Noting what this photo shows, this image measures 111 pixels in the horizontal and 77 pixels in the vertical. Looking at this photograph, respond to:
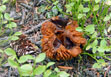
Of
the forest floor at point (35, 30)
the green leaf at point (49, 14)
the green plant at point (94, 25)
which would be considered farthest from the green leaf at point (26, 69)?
the green leaf at point (49, 14)

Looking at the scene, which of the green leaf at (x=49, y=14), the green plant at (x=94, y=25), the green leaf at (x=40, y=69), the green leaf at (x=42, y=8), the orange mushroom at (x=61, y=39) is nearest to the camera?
the green leaf at (x=40, y=69)

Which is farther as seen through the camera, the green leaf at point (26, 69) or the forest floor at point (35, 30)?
the forest floor at point (35, 30)

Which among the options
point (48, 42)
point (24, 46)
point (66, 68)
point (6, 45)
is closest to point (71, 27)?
point (48, 42)

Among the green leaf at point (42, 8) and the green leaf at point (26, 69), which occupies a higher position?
the green leaf at point (42, 8)

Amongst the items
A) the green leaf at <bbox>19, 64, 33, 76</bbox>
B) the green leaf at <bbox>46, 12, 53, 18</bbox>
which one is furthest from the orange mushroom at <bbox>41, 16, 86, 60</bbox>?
the green leaf at <bbox>19, 64, 33, 76</bbox>

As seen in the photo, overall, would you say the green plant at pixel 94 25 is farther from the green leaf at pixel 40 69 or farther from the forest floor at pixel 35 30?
the green leaf at pixel 40 69

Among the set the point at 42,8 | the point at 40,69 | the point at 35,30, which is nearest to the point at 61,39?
the point at 35,30

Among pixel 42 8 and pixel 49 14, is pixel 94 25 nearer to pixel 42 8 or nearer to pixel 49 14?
pixel 49 14

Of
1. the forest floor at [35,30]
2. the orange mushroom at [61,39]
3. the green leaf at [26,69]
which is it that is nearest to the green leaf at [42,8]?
the forest floor at [35,30]

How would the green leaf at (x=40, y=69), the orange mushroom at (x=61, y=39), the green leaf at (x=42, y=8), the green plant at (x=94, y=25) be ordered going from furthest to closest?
the green leaf at (x=42, y=8), the orange mushroom at (x=61, y=39), the green plant at (x=94, y=25), the green leaf at (x=40, y=69)

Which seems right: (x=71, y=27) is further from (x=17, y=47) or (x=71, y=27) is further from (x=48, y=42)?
(x=17, y=47)

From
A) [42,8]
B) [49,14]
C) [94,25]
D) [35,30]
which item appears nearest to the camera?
[94,25]

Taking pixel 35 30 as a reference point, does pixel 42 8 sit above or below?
above

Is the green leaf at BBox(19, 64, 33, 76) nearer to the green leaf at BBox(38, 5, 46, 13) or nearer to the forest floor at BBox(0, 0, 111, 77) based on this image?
the forest floor at BBox(0, 0, 111, 77)
